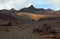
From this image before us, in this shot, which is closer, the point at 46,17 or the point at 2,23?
the point at 2,23

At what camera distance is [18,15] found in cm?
1838

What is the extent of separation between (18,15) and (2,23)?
171 inches

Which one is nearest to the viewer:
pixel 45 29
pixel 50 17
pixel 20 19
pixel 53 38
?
pixel 53 38

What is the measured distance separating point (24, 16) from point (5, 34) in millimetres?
7869

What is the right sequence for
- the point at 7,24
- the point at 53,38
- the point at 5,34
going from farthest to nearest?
1. the point at 7,24
2. the point at 5,34
3. the point at 53,38

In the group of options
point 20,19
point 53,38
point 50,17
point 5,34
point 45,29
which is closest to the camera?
point 53,38

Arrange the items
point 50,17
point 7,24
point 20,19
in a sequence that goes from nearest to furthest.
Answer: point 7,24 → point 20,19 → point 50,17

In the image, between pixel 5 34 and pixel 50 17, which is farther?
pixel 50 17

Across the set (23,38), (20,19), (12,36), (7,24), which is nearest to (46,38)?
(23,38)

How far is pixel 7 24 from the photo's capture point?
1404 centimetres

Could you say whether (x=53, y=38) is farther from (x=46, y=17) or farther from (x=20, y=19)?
(x=46, y=17)

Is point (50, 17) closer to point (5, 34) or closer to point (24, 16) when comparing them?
point (24, 16)

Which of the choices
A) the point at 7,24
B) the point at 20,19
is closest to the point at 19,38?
the point at 7,24

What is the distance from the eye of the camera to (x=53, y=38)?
385 inches
